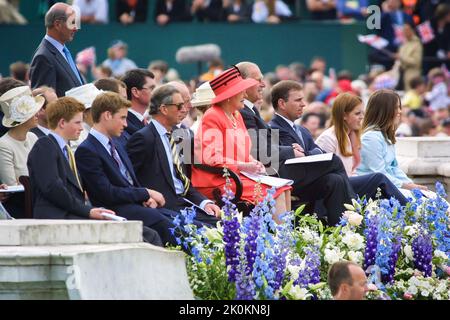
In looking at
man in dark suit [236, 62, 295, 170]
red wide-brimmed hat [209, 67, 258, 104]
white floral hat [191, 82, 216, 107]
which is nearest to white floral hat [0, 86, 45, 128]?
red wide-brimmed hat [209, 67, 258, 104]

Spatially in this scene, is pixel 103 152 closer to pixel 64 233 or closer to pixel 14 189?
pixel 14 189

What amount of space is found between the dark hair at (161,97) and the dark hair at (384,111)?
227cm

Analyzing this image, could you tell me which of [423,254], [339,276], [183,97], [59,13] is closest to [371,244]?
[423,254]

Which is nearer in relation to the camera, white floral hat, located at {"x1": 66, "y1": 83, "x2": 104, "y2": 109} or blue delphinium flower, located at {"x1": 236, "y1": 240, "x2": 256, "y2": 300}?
blue delphinium flower, located at {"x1": 236, "y1": 240, "x2": 256, "y2": 300}

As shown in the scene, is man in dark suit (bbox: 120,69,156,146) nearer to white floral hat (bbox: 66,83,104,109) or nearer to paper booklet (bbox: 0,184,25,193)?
white floral hat (bbox: 66,83,104,109)

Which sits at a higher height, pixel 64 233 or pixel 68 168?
pixel 68 168

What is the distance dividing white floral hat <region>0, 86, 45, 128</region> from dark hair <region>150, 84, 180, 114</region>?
0.86m

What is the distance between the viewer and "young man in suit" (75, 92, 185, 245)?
31.8 feet

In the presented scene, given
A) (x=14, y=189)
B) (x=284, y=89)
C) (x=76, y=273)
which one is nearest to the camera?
(x=76, y=273)

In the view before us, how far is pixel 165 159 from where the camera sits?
1038 cm

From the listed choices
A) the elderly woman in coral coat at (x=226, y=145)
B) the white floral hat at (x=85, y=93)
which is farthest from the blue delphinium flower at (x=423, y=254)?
the white floral hat at (x=85, y=93)

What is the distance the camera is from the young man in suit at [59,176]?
9094 mm

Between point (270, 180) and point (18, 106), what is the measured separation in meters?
2.08

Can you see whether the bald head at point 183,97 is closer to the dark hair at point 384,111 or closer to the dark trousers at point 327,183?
the dark trousers at point 327,183
